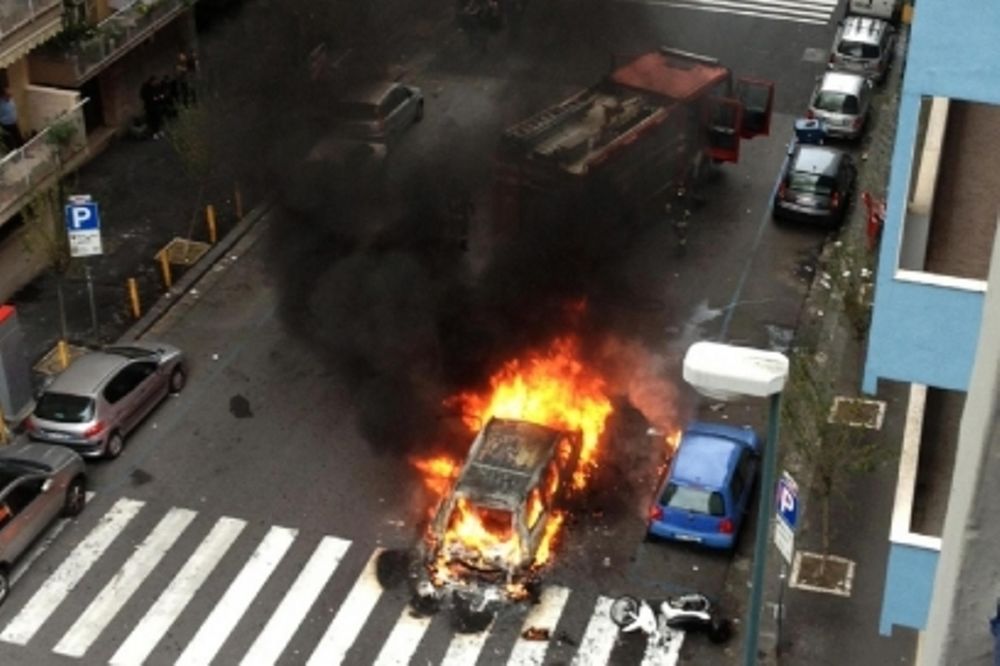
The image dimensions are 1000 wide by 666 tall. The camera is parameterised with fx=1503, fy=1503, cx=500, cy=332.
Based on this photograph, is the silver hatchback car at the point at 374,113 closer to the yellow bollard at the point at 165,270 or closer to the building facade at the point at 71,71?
the building facade at the point at 71,71

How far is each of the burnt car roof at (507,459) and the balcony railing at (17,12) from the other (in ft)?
44.9

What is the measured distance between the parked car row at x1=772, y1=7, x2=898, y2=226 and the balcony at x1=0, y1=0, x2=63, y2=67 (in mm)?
16161

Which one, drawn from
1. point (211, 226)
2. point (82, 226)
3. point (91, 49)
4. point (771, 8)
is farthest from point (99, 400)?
point (771, 8)

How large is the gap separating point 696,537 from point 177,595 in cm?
795

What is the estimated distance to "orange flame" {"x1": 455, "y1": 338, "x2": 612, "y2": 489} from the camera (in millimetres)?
26109

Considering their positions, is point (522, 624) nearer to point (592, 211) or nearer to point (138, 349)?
point (138, 349)

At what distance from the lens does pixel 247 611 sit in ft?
73.5

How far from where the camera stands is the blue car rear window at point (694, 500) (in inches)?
902

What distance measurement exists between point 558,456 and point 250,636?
5.62m

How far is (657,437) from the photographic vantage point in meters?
26.1

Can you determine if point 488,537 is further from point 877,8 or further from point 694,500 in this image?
point 877,8

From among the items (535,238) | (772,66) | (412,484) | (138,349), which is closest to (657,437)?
(412,484)

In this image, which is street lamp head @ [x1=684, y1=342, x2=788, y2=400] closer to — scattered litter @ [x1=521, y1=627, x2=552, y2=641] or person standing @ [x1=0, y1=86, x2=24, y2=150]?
scattered litter @ [x1=521, y1=627, x2=552, y2=641]

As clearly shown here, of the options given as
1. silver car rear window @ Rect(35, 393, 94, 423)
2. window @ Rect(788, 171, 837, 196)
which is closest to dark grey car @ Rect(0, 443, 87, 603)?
silver car rear window @ Rect(35, 393, 94, 423)
